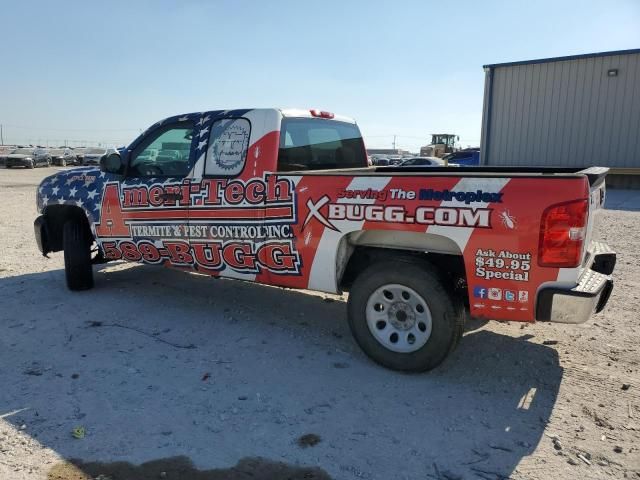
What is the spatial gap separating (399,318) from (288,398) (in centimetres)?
102

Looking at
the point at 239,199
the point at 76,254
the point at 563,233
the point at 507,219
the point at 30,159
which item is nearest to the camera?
the point at 563,233

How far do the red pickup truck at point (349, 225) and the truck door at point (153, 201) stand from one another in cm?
2

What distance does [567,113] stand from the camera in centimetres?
1897

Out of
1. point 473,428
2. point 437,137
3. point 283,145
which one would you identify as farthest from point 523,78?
point 437,137

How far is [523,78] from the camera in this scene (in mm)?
19547

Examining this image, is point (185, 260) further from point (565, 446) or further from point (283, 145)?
point (565, 446)

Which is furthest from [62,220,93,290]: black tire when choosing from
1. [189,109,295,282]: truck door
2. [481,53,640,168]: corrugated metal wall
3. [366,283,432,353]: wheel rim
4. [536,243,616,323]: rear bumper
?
[481,53,640,168]: corrugated metal wall

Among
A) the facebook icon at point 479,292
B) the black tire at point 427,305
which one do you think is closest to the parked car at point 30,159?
the black tire at point 427,305

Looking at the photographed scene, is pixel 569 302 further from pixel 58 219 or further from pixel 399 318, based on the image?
pixel 58 219

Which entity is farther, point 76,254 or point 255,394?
point 76,254

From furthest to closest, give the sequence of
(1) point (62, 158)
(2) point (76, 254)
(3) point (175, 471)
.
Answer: (1) point (62, 158)
(2) point (76, 254)
(3) point (175, 471)

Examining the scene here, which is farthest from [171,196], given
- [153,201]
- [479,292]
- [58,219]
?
[479,292]

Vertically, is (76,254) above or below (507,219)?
below

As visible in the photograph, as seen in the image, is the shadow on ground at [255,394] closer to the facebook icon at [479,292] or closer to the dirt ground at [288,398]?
the dirt ground at [288,398]
